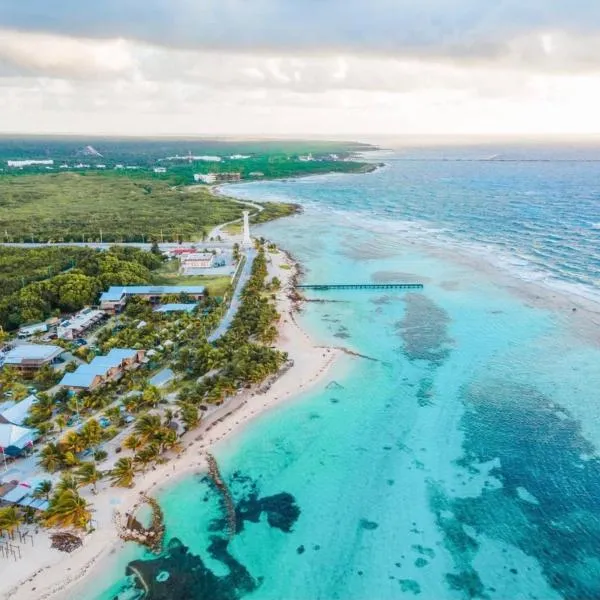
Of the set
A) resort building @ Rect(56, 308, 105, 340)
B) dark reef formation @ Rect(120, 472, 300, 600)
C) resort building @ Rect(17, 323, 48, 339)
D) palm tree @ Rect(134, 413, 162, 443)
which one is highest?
palm tree @ Rect(134, 413, 162, 443)

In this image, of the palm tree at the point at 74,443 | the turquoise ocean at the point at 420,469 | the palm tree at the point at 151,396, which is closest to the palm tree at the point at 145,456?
the turquoise ocean at the point at 420,469

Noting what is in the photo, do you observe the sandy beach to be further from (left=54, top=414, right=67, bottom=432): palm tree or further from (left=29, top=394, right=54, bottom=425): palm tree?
(left=29, top=394, right=54, bottom=425): palm tree

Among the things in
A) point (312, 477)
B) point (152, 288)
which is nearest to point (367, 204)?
point (152, 288)

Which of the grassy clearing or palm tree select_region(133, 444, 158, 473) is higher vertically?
palm tree select_region(133, 444, 158, 473)

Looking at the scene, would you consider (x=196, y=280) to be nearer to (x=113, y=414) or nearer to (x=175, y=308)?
(x=175, y=308)

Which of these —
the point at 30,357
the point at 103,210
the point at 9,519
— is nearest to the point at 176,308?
the point at 30,357

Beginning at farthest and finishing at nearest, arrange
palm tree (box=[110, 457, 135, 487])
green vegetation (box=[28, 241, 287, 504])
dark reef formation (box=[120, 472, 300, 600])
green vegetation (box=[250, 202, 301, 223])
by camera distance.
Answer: green vegetation (box=[250, 202, 301, 223]) < green vegetation (box=[28, 241, 287, 504]) < palm tree (box=[110, 457, 135, 487]) < dark reef formation (box=[120, 472, 300, 600])

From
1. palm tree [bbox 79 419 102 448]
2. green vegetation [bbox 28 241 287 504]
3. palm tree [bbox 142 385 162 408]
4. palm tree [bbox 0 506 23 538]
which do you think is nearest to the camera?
palm tree [bbox 0 506 23 538]

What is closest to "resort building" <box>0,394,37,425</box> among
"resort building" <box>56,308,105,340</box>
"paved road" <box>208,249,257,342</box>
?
"resort building" <box>56,308,105,340</box>
